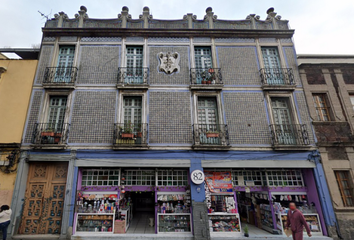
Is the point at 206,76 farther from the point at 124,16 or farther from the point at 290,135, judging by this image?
the point at 124,16

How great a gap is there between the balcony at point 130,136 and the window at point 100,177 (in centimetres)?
132

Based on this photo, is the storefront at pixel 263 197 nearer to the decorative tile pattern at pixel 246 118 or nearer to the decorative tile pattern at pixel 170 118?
the decorative tile pattern at pixel 246 118

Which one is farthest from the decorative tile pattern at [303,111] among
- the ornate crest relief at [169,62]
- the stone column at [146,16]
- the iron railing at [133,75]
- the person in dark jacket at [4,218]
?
the person in dark jacket at [4,218]

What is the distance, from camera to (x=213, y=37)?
10141mm

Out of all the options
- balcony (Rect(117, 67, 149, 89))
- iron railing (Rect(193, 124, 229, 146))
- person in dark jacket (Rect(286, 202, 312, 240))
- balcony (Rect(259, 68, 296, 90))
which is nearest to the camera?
person in dark jacket (Rect(286, 202, 312, 240))

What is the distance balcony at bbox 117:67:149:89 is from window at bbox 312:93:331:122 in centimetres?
891

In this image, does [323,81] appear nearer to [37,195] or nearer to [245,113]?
[245,113]

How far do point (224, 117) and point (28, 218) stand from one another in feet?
32.5

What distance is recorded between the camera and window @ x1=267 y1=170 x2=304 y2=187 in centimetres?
838

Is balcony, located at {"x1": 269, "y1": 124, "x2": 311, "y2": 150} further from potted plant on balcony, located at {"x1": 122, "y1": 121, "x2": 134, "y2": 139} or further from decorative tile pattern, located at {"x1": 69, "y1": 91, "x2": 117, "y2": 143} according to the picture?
decorative tile pattern, located at {"x1": 69, "y1": 91, "x2": 117, "y2": 143}

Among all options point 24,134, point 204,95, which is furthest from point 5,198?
point 204,95

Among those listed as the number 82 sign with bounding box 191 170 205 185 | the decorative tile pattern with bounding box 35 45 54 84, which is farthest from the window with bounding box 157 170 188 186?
the decorative tile pattern with bounding box 35 45 54 84

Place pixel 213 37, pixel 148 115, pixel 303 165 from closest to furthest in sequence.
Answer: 1. pixel 303 165
2. pixel 148 115
3. pixel 213 37

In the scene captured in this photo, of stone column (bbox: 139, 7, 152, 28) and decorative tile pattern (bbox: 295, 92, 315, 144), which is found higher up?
stone column (bbox: 139, 7, 152, 28)
